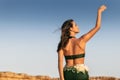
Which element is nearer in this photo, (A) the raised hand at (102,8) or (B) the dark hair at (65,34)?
(B) the dark hair at (65,34)

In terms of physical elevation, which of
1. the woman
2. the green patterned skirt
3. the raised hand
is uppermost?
the raised hand

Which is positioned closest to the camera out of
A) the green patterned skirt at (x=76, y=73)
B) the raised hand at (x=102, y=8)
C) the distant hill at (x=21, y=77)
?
the green patterned skirt at (x=76, y=73)

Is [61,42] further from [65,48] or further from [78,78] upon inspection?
[78,78]

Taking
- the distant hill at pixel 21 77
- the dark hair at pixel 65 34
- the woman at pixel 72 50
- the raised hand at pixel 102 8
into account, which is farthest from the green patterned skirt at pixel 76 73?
the distant hill at pixel 21 77

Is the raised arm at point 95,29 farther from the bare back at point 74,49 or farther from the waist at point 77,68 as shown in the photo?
the waist at point 77,68

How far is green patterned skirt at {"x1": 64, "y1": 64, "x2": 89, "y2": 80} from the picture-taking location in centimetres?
859

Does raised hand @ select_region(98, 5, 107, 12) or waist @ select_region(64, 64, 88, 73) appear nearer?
waist @ select_region(64, 64, 88, 73)

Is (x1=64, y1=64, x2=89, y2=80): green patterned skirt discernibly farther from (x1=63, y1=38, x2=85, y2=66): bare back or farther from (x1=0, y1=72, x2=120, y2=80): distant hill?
(x1=0, y1=72, x2=120, y2=80): distant hill

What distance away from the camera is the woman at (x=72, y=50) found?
8.60 m

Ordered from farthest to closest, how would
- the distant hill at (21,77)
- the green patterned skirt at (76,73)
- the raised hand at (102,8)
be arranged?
the distant hill at (21,77) < the raised hand at (102,8) < the green patterned skirt at (76,73)

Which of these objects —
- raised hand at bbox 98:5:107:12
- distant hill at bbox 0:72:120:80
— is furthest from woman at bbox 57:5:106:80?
distant hill at bbox 0:72:120:80

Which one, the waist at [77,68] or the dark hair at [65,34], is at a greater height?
the dark hair at [65,34]

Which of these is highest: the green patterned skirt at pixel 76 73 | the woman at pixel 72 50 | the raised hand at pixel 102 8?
the raised hand at pixel 102 8

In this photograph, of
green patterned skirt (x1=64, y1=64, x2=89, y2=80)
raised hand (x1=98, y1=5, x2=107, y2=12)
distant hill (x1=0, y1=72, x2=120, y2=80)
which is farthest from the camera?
distant hill (x1=0, y1=72, x2=120, y2=80)
